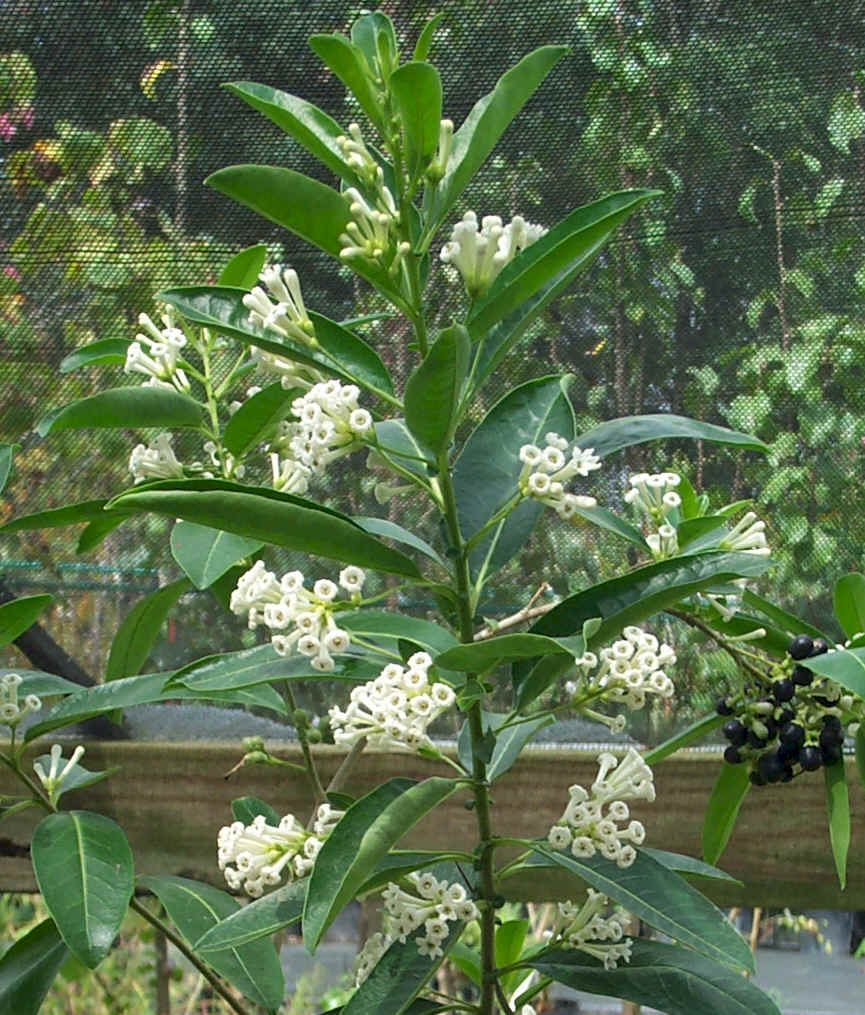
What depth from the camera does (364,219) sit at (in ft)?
2.15

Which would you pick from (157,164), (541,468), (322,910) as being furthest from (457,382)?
(157,164)

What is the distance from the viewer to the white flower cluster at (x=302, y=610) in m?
0.61

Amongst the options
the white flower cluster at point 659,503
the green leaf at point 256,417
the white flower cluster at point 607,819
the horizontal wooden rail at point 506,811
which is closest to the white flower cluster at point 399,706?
the white flower cluster at point 607,819

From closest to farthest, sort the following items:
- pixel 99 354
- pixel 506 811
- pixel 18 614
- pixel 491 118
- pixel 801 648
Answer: pixel 491 118
pixel 801 648
pixel 18 614
pixel 99 354
pixel 506 811

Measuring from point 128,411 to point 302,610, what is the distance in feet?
0.93

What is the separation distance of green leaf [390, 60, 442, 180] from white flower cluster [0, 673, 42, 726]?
0.47m

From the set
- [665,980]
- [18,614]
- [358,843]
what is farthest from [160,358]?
[665,980]

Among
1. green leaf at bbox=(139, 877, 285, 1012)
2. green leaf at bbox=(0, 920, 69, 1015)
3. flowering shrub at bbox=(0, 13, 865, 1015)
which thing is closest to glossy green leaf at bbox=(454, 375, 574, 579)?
flowering shrub at bbox=(0, 13, 865, 1015)

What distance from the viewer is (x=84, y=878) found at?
0.82 m

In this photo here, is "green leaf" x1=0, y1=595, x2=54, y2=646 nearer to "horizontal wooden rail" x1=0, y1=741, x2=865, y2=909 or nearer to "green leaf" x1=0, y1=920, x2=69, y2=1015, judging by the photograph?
"green leaf" x1=0, y1=920, x2=69, y2=1015

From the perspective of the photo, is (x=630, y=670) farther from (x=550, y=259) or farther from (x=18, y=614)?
(x=18, y=614)

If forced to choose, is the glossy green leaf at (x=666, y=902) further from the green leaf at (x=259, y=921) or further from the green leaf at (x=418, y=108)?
the green leaf at (x=418, y=108)

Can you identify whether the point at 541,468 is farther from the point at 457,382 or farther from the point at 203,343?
the point at 203,343

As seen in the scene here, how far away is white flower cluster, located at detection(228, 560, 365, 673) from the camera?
613 mm
